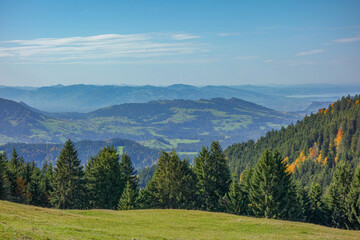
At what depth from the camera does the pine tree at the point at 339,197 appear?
6925 cm

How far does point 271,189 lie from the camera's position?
6206cm

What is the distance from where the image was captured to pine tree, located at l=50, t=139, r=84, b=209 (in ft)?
243

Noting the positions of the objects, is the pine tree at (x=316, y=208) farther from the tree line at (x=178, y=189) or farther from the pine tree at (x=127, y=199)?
the pine tree at (x=127, y=199)

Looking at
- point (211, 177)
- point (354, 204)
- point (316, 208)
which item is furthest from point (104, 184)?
point (354, 204)

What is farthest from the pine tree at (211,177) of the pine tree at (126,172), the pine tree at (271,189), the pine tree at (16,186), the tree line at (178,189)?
the pine tree at (16,186)

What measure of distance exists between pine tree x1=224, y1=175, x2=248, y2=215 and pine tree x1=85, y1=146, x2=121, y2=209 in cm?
Result: 2610

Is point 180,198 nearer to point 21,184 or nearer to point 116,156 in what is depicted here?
point 116,156

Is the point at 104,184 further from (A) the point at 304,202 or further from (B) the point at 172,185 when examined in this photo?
(A) the point at 304,202

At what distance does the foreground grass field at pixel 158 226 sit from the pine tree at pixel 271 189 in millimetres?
10983

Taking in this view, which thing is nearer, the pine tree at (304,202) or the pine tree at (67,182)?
the pine tree at (304,202)

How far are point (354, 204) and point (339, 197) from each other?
4644 mm

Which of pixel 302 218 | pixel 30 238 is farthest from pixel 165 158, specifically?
pixel 30 238

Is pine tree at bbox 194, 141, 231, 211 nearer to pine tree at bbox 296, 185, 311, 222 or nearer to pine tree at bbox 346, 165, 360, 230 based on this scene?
pine tree at bbox 296, 185, 311, 222

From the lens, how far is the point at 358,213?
216 ft
